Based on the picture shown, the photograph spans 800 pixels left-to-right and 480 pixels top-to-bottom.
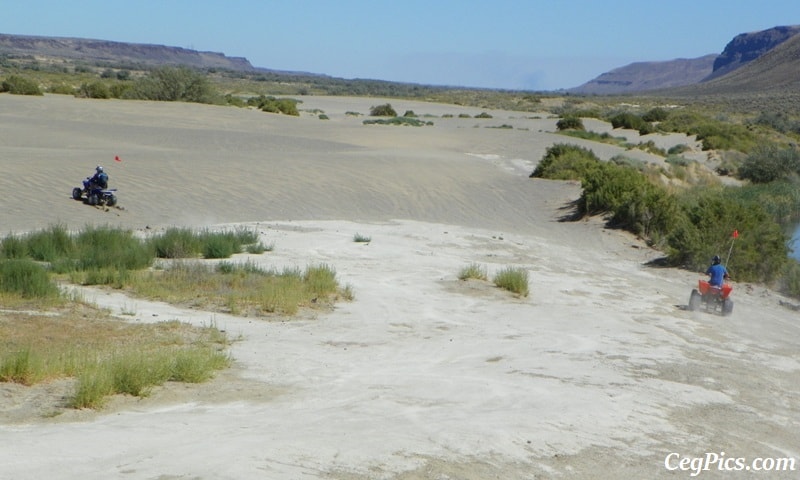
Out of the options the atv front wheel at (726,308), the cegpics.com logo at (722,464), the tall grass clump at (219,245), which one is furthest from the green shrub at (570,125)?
the cegpics.com logo at (722,464)

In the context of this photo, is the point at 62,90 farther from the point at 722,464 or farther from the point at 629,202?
the point at 722,464

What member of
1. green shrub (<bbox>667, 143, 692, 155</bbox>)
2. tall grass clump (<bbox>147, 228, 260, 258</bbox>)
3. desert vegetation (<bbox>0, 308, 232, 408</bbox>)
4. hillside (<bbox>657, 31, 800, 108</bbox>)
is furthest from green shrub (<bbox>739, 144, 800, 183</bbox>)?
hillside (<bbox>657, 31, 800, 108</bbox>)

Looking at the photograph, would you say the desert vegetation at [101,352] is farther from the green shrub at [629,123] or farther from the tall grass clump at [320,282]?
the green shrub at [629,123]

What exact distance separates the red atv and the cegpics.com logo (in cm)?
784

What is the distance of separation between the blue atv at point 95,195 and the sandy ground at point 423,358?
399 millimetres

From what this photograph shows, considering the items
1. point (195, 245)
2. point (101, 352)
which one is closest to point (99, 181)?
point (195, 245)

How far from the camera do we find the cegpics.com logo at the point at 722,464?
779cm

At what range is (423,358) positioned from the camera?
1128 centimetres

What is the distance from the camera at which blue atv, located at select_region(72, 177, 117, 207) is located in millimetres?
23250

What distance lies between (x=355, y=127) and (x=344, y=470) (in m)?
44.7

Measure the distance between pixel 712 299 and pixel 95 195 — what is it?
13.7m

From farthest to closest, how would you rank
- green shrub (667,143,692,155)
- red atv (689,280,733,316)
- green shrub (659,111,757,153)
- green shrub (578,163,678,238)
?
1. green shrub (659,111,757,153)
2. green shrub (667,143,692,155)
3. green shrub (578,163,678,238)
4. red atv (689,280,733,316)

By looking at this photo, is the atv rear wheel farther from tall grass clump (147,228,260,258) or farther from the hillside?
the hillside

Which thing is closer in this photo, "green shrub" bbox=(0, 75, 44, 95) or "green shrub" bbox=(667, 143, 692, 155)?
"green shrub" bbox=(667, 143, 692, 155)
